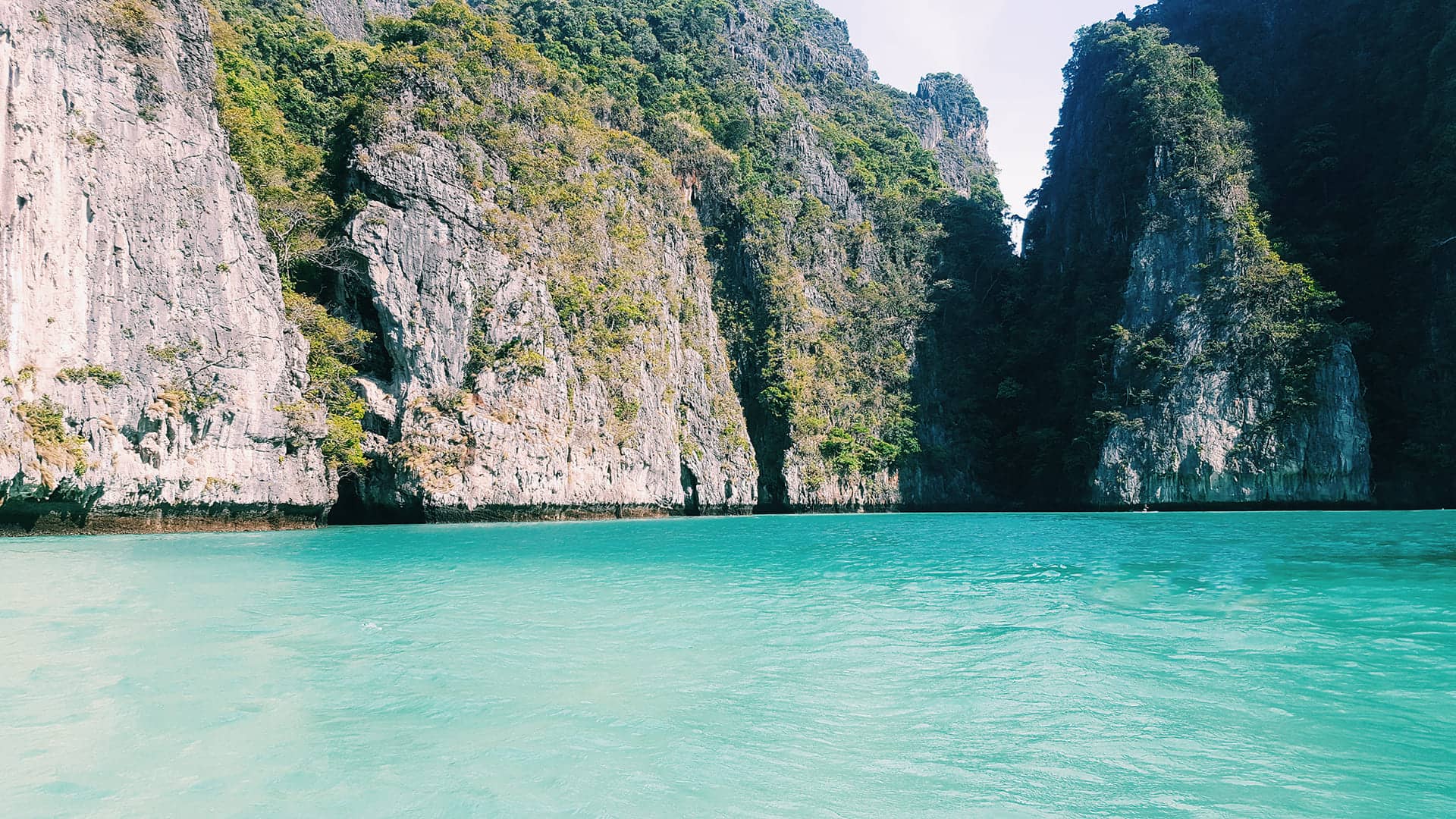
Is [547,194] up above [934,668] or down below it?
above

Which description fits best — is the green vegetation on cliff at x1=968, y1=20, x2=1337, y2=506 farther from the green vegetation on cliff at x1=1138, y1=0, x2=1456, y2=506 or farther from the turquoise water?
the turquoise water

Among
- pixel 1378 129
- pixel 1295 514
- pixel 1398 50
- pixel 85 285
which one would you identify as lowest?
pixel 1295 514

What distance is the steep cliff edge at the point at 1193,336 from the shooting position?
37.4 metres

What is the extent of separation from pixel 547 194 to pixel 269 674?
108ft

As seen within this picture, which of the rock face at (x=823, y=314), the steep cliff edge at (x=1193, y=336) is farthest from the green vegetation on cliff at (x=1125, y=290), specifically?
the rock face at (x=823, y=314)

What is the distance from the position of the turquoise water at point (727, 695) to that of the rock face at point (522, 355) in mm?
16444

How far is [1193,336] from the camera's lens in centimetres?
4050

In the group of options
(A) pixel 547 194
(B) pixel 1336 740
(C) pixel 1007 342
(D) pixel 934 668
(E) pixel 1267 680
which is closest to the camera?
(B) pixel 1336 740

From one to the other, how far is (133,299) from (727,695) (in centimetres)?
2237

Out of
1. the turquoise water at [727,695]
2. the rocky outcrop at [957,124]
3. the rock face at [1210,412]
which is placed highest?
the rocky outcrop at [957,124]

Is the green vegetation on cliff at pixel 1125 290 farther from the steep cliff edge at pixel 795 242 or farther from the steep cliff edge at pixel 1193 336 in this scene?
the steep cliff edge at pixel 795 242

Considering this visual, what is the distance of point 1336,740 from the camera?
4.77 meters

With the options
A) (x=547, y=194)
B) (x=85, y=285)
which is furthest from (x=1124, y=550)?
(x=547, y=194)

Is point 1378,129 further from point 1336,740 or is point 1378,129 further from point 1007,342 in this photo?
point 1336,740
